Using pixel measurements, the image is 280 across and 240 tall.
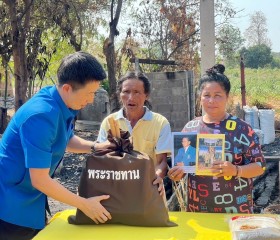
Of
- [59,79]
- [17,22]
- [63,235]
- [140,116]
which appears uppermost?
[17,22]

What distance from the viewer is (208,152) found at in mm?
2486

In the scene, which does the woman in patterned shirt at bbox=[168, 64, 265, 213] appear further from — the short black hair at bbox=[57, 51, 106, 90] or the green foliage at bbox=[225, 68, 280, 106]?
the green foliage at bbox=[225, 68, 280, 106]

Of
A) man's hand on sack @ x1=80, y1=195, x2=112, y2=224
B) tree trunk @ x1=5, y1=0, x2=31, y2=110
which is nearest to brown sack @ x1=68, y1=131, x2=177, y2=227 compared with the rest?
man's hand on sack @ x1=80, y1=195, x2=112, y2=224

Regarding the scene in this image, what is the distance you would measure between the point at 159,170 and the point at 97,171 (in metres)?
0.79

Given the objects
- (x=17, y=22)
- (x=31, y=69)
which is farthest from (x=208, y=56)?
(x=31, y=69)

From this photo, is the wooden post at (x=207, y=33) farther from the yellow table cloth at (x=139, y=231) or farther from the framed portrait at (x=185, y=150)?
the yellow table cloth at (x=139, y=231)

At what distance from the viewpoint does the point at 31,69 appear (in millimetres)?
11562

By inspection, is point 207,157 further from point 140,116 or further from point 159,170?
point 140,116

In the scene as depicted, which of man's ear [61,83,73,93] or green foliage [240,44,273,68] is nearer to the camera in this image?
man's ear [61,83,73,93]

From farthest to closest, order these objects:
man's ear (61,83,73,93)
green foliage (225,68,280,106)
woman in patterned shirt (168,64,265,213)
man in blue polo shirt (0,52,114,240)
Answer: green foliage (225,68,280,106) → woman in patterned shirt (168,64,265,213) → man's ear (61,83,73,93) → man in blue polo shirt (0,52,114,240)

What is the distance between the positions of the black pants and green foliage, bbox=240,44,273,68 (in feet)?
121

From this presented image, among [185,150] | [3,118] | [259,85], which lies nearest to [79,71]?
[185,150]

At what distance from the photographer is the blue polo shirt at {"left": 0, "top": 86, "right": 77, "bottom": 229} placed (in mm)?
2074

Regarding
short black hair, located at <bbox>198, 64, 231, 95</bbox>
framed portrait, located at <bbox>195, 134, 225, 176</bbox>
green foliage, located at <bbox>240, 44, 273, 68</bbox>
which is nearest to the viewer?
framed portrait, located at <bbox>195, 134, 225, 176</bbox>
